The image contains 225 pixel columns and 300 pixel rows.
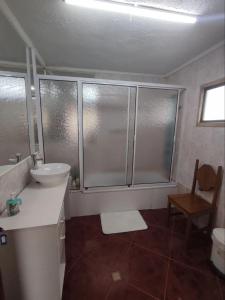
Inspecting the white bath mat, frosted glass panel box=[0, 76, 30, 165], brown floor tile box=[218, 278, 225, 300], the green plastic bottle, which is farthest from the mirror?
brown floor tile box=[218, 278, 225, 300]

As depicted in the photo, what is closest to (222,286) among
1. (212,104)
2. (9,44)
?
(212,104)

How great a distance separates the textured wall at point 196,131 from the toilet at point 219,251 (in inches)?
12.9

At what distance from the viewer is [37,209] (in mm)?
1045

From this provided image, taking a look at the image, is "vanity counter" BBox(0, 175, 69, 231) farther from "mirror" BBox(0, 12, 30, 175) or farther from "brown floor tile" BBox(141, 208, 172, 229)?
"brown floor tile" BBox(141, 208, 172, 229)

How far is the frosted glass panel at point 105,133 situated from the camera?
80.2 inches

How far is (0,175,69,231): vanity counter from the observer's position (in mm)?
898

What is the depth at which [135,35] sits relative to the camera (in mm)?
1582

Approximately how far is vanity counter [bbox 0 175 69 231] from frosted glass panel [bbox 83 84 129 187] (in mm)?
806

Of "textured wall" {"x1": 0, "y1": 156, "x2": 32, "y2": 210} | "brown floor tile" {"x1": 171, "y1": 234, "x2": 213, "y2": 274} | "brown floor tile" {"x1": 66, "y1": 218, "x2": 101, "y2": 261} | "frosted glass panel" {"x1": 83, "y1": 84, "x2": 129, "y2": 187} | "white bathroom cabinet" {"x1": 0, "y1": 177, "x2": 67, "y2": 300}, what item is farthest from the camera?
"frosted glass panel" {"x1": 83, "y1": 84, "x2": 129, "y2": 187}

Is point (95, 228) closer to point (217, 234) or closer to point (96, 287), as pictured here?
point (96, 287)

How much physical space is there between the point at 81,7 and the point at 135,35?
0.63 m

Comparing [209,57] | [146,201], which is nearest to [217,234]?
[146,201]

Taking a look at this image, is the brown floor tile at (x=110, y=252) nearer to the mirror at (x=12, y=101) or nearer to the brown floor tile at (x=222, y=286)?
the brown floor tile at (x=222, y=286)

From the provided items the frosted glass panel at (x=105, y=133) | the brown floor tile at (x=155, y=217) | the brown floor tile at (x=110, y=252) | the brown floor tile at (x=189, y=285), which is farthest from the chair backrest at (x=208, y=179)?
the brown floor tile at (x=110, y=252)
